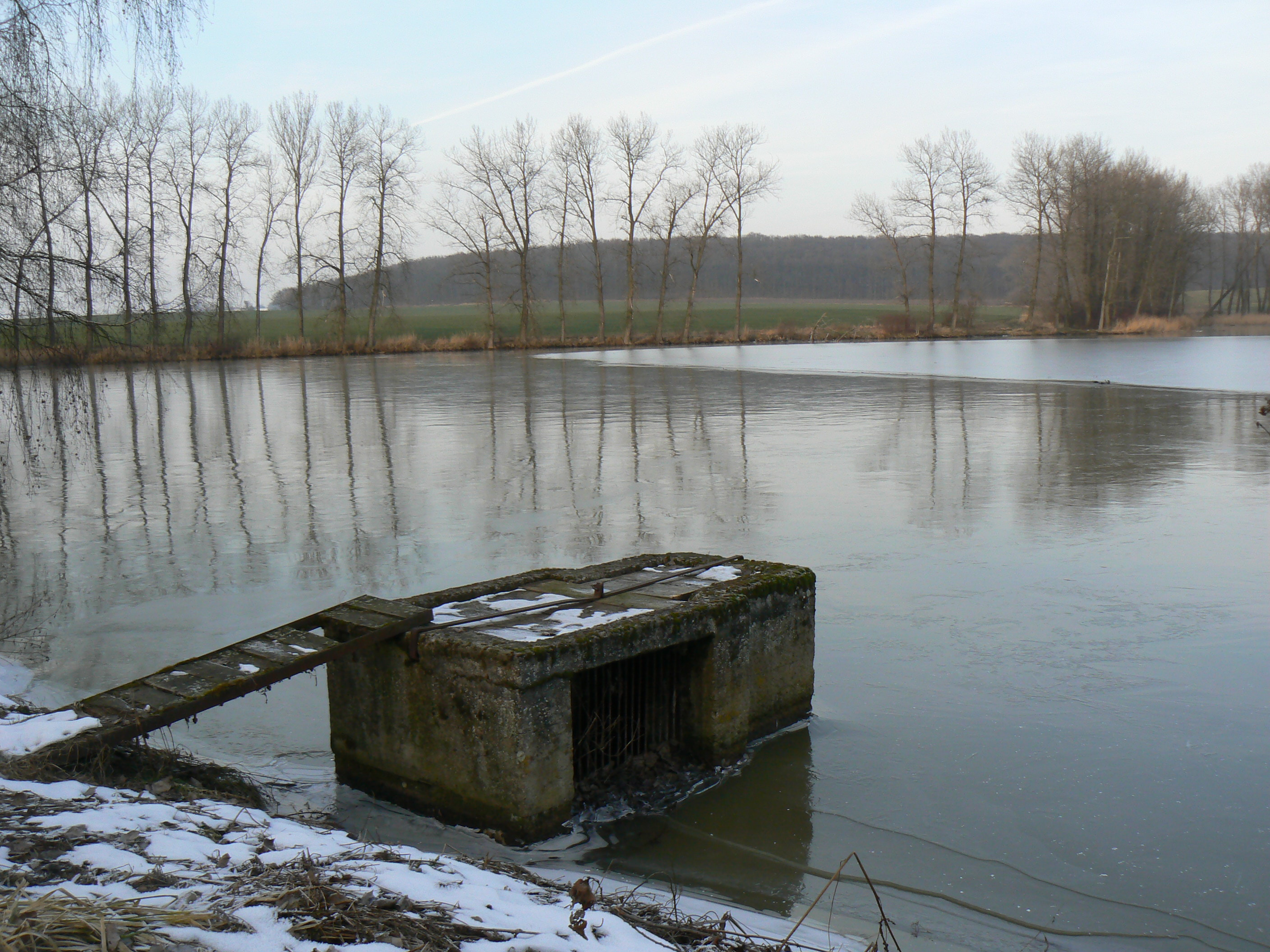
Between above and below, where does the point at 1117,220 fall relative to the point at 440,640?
above

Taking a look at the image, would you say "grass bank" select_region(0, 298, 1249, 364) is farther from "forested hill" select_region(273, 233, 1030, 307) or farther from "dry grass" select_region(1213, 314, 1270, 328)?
"forested hill" select_region(273, 233, 1030, 307)

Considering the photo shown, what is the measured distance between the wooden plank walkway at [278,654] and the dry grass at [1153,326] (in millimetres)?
74053

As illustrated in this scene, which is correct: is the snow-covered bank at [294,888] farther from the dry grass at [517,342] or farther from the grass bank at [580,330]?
the dry grass at [517,342]

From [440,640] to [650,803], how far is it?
120cm

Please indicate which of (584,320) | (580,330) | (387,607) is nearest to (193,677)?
(387,607)

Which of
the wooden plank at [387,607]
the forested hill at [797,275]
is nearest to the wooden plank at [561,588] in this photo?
the wooden plank at [387,607]

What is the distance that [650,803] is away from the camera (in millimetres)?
4602

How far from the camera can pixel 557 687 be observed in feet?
13.8

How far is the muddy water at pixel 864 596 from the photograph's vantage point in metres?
4.07

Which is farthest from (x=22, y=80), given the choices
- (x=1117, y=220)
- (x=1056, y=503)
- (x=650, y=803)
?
(x=1117, y=220)

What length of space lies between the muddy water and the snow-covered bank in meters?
0.78

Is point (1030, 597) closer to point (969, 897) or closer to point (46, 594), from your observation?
point (969, 897)

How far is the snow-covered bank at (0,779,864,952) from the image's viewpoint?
103 inches

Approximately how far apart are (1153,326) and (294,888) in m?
79.7
